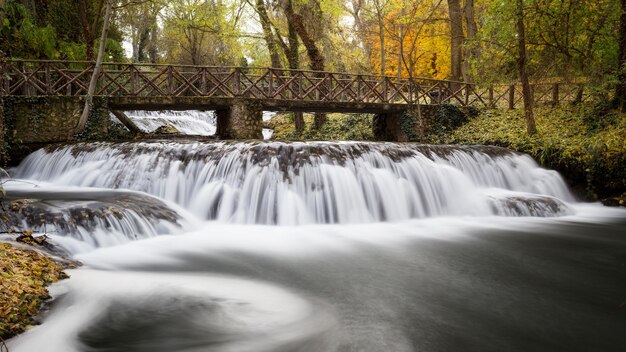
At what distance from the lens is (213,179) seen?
9.09 metres

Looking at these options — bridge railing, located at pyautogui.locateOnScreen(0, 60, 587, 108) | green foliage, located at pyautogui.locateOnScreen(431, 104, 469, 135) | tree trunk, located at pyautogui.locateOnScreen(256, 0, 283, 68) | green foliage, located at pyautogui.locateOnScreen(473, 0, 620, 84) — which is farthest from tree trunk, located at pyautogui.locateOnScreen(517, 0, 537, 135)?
tree trunk, located at pyautogui.locateOnScreen(256, 0, 283, 68)

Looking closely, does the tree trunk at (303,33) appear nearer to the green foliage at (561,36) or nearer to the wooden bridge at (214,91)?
the wooden bridge at (214,91)

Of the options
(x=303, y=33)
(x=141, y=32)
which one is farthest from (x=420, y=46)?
(x=141, y=32)

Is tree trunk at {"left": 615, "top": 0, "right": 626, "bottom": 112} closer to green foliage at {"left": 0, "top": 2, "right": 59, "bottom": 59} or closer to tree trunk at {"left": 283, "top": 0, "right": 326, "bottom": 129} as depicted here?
tree trunk at {"left": 283, "top": 0, "right": 326, "bottom": 129}

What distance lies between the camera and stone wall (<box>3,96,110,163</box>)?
1342cm

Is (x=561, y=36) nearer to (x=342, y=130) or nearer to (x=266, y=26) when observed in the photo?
(x=342, y=130)

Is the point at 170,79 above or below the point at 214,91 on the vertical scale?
above

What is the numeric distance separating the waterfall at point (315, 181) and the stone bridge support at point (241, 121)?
5.89 metres

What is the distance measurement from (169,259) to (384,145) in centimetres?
662

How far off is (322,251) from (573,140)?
30.0ft

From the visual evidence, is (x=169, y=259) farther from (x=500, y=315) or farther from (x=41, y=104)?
(x=41, y=104)

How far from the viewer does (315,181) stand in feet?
29.0

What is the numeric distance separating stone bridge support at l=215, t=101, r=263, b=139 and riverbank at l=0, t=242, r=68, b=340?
40.2 feet

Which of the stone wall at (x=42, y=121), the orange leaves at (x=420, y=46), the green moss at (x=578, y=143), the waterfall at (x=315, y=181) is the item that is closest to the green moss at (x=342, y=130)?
the orange leaves at (x=420, y=46)
